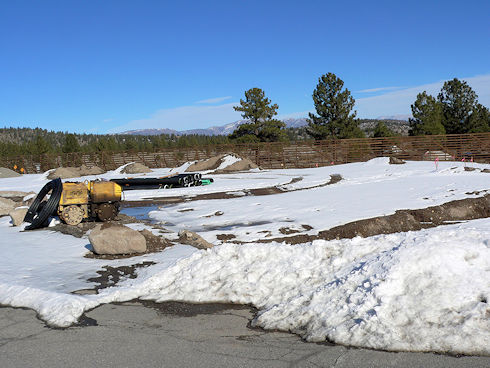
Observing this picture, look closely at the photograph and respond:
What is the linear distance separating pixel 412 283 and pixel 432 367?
4.08ft

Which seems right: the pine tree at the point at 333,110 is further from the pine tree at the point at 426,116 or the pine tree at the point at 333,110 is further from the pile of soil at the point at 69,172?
the pile of soil at the point at 69,172

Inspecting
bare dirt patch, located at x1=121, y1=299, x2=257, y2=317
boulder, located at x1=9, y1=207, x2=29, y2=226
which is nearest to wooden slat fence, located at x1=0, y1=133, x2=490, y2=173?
boulder, located at x1=9, y1=207, x2=29, y2=226

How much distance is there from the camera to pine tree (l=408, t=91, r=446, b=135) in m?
48.3

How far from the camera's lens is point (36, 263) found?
27.9ft

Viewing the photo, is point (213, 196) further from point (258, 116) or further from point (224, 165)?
point (258, 116)

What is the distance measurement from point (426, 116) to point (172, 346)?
2000 inches

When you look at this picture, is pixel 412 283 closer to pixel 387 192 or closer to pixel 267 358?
pixel 267 358

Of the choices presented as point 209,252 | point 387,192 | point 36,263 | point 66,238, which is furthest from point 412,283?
point 387,192

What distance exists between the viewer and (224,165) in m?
32.3

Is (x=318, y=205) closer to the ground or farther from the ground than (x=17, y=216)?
closer to the ground

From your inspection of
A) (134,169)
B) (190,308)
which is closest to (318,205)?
(190,308)

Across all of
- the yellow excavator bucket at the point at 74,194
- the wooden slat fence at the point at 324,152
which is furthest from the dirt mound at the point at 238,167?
the yellow excavator bucket at the point at 74,194

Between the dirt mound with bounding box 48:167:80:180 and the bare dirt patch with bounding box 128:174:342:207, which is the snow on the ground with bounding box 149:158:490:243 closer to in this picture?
the bare dirt patch with bounding box 128:174:342:207

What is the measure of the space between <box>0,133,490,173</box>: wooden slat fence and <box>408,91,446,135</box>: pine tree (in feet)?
35.4
